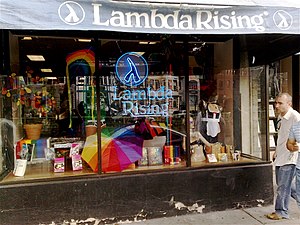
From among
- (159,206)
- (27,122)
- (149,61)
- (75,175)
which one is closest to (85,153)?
(75,175)

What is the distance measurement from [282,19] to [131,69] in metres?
2.45

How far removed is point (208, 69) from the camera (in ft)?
19.7

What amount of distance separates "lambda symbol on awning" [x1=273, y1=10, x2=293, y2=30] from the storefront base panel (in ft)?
7.70

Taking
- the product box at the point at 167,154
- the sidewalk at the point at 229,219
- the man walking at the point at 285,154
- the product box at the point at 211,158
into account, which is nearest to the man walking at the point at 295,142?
the man walking at the point at 285,154

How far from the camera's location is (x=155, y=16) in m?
3.67

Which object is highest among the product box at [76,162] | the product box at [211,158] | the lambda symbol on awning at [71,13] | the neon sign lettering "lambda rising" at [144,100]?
the lambda symbol on awning at [71,13]

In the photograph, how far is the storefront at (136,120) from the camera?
4.60 m

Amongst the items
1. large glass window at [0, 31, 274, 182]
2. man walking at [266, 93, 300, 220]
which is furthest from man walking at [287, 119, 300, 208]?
large glass window at [0, 31, 274, 182]

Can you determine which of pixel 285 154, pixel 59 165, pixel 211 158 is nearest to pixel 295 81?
pixel 211 158

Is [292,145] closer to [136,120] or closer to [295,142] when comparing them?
[295,142]

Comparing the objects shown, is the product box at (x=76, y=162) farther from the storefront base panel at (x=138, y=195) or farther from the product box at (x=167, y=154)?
the product box at (x=167, y=154)

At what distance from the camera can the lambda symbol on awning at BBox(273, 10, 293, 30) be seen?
389cm

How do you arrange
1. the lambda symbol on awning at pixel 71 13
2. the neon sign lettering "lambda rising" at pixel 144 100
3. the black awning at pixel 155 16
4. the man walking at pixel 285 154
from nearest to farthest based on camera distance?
the black awning at pixel 155 16 < the lambda symbol on awning at pixel 71 13 < the man walking at pixel 285 154 < the neon sign lettering "lambda rising" at pixel 144 100

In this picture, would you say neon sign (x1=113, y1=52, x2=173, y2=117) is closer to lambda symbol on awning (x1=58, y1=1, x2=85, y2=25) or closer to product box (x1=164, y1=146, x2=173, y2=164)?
product box (x1=164, y1=146, x2=173, y2=164)
